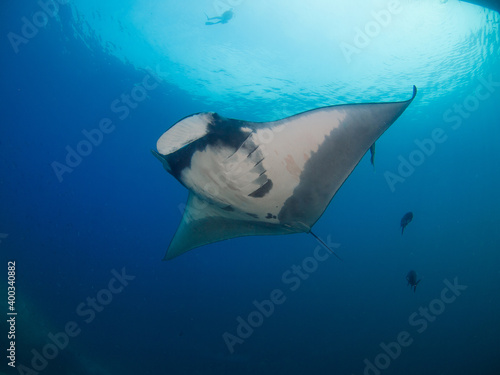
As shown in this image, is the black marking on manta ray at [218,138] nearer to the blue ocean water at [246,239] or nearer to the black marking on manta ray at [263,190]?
the black marking on manta ray at [263,190]

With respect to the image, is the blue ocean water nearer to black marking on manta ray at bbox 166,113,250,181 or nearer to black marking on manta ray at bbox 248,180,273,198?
black marking on manta ray at bbox 248,180,273,198

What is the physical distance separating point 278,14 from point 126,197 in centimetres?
3310

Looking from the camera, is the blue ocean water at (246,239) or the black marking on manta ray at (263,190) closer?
the black marking on manta ray at (263,190)

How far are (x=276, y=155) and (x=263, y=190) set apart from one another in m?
0.43

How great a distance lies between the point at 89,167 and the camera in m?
32.9

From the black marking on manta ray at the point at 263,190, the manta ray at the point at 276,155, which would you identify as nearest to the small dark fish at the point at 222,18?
the manta ray at the point at 276,155

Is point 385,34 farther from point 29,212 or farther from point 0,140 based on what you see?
point 29,212

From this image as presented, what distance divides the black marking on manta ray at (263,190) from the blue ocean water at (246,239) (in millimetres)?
11215

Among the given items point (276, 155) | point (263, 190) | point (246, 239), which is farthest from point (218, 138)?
point (246, 239)

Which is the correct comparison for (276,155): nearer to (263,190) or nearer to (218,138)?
(263,190)

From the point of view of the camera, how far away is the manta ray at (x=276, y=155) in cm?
256

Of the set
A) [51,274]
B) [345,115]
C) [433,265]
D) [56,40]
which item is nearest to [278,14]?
[345,115]

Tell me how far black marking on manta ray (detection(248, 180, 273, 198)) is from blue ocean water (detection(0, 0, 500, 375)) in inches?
442

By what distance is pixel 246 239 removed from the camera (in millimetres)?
37188
